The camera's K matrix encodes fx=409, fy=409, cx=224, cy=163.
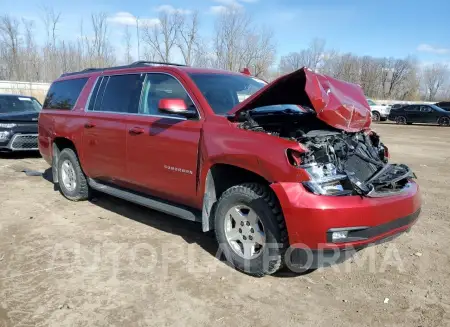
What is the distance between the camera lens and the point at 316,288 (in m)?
3.57

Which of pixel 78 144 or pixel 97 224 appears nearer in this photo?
pixel 97 224

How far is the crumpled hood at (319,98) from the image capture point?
3.61 meters

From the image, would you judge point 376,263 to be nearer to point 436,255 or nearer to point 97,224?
point 436,255

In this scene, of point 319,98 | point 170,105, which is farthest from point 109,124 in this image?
point 319,98

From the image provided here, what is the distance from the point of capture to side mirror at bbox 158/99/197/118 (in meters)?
3.88

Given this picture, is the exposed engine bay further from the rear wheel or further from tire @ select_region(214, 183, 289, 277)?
the rear wheel

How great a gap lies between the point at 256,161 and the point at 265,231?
603 millimetres

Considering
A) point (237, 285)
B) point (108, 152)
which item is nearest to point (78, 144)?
point (108, 152)

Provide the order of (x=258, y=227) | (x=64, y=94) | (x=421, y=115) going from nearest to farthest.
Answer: (x=258, y=227)
(x=64, y=94)
(x=421, y=115)

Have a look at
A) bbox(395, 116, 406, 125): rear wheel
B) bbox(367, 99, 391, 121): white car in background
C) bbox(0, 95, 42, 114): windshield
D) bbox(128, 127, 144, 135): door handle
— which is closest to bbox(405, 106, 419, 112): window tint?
bbox(395, 116, 406, 125): rear wheel

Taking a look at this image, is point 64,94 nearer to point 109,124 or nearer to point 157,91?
point 109,124

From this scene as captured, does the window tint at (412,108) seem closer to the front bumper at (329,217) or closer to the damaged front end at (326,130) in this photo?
the damaged front end at (326,130)

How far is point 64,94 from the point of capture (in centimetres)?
632

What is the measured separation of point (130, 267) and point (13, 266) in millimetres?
1117
